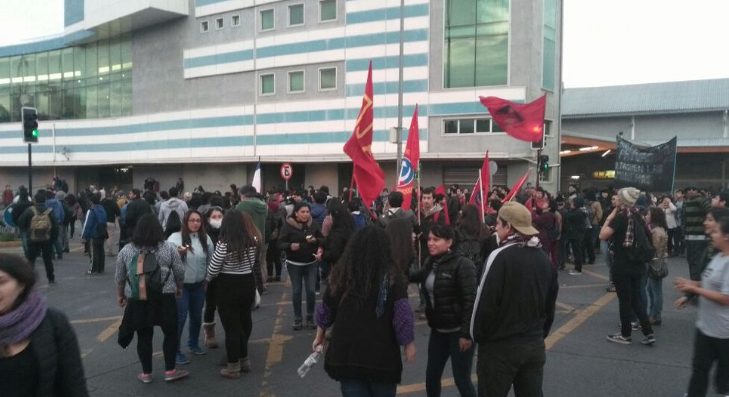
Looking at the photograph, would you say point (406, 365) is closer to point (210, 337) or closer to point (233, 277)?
point (233, 277)

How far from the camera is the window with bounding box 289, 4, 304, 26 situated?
92.0ft

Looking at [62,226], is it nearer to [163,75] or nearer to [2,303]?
[2,303]

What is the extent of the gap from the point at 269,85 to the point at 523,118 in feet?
61.9

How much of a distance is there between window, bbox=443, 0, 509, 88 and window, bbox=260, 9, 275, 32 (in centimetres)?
965

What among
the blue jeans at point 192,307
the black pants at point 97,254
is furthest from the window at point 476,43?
the blue jeans at point 192,307

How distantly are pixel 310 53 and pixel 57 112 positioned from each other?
22.0 meters

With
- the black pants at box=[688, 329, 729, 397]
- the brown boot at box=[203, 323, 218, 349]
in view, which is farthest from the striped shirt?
the black pants at box=[688, 329, 729, 397]

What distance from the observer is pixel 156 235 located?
5.29 metres

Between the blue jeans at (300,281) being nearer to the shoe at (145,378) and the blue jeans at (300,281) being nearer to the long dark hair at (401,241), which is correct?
the long dark hair at (401,241)

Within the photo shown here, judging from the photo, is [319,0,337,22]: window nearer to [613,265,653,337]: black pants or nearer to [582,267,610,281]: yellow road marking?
[582,267,610,281]: yellow road marking

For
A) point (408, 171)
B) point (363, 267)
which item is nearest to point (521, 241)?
point (363, 267)

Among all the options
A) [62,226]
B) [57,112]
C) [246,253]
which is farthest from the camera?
[57,112]

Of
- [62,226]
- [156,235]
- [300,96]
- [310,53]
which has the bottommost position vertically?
[62,226]

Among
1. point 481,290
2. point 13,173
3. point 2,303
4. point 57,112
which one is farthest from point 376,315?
point 13,173
